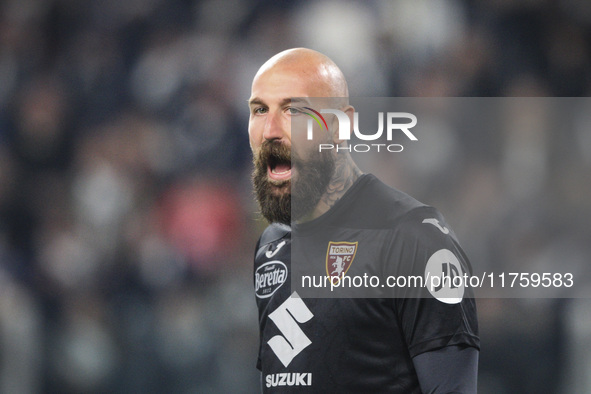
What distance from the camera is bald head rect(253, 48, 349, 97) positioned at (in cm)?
136

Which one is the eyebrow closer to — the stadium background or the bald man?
the bald man

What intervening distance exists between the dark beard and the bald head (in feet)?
0.49

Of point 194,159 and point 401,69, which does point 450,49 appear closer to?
point 401,69

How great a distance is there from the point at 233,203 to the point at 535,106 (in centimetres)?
152

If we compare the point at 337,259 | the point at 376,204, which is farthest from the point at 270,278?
the point at 376,204

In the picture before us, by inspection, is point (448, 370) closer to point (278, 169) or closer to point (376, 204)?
point (376, 204)

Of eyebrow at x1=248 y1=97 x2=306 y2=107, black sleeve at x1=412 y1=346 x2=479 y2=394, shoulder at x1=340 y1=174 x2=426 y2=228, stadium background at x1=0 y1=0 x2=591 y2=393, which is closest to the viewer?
black sleeve at x1=412 y1=346 x2=479 y2=394

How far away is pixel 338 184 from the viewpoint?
1.38m

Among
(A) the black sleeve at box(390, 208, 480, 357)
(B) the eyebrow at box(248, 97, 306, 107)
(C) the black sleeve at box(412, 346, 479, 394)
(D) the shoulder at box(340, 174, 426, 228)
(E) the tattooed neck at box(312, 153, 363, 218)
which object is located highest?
(B) the eyebrow at box(248, 97, 306, 107)

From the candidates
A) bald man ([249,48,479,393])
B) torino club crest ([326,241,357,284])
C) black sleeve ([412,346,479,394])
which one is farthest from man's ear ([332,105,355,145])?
black sleeve ([412,346,479,394])

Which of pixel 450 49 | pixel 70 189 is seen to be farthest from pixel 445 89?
pixel 70 189

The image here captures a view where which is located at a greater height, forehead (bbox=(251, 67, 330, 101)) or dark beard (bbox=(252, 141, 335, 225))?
forehead (bbox=(251, 67, 330, 101))

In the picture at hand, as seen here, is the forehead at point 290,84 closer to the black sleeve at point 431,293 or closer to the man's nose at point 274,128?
the man's nose at point 274,128

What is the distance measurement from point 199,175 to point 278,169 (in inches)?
68.6
